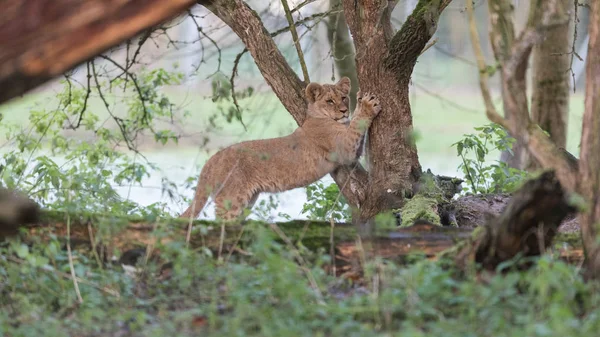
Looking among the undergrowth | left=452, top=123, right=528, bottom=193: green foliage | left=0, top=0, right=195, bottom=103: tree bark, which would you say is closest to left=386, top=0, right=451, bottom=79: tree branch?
left=452, top=123, right=528, bottom=193: green foliage

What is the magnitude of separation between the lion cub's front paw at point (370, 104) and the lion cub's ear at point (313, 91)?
0.62 m

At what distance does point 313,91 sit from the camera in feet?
22.6

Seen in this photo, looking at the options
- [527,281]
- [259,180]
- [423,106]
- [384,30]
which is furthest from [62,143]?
[423,106]

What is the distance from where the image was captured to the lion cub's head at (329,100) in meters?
6.92

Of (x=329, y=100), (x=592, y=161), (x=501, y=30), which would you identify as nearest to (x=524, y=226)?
(x=592, y=161)

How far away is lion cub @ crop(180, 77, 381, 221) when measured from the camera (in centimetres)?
685

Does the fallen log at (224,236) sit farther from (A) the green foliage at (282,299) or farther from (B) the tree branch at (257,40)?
(B) the tree branch at (257,40)

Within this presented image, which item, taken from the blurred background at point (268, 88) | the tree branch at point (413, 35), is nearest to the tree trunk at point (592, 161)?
the tree branch at point (413, 35)

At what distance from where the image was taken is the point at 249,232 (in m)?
4.58

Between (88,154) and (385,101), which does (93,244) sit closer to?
(385,101)

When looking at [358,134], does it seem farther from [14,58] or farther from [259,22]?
[14,58]

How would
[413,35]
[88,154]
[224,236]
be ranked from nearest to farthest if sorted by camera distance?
[224,236] < [413,35] < [88,154]

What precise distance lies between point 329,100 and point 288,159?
1.92ft

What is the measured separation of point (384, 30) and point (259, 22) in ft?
3.20
